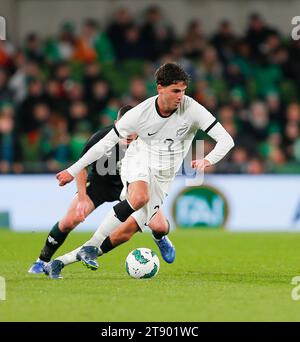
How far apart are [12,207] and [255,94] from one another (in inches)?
220

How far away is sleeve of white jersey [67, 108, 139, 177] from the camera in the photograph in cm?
888

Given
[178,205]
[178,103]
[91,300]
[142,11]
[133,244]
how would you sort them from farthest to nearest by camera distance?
[142,11]
[178,205]
[133,244]
[178,103]
[91,300]

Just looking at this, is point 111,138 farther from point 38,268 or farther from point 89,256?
point 38,268

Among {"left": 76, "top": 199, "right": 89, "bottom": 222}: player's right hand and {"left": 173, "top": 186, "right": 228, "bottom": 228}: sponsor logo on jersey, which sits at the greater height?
{"left": 173, "top": 186, "right": 228, "bottom": 228}: sponsor logo on jersey

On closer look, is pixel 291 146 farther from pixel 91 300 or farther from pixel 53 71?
pixel 91 300

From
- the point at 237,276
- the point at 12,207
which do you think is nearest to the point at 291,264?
the point at 237,276

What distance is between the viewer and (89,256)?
8891mm

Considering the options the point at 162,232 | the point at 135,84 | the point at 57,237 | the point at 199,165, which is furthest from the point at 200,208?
the point at 199,165

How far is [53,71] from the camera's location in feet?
62.2

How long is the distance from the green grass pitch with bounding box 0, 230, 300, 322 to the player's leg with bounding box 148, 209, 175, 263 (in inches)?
5.4

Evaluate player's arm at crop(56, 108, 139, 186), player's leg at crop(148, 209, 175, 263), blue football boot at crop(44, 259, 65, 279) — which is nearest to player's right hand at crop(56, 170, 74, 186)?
player's arm at crop(56, 108, 139, 186)

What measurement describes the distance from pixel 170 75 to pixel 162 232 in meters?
1.94

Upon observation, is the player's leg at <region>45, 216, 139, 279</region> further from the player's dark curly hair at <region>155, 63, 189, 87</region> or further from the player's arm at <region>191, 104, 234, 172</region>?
the player's dark curly hair at <region>155, 63, 189, 87</region>

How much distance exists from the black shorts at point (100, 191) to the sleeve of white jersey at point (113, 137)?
107cm
